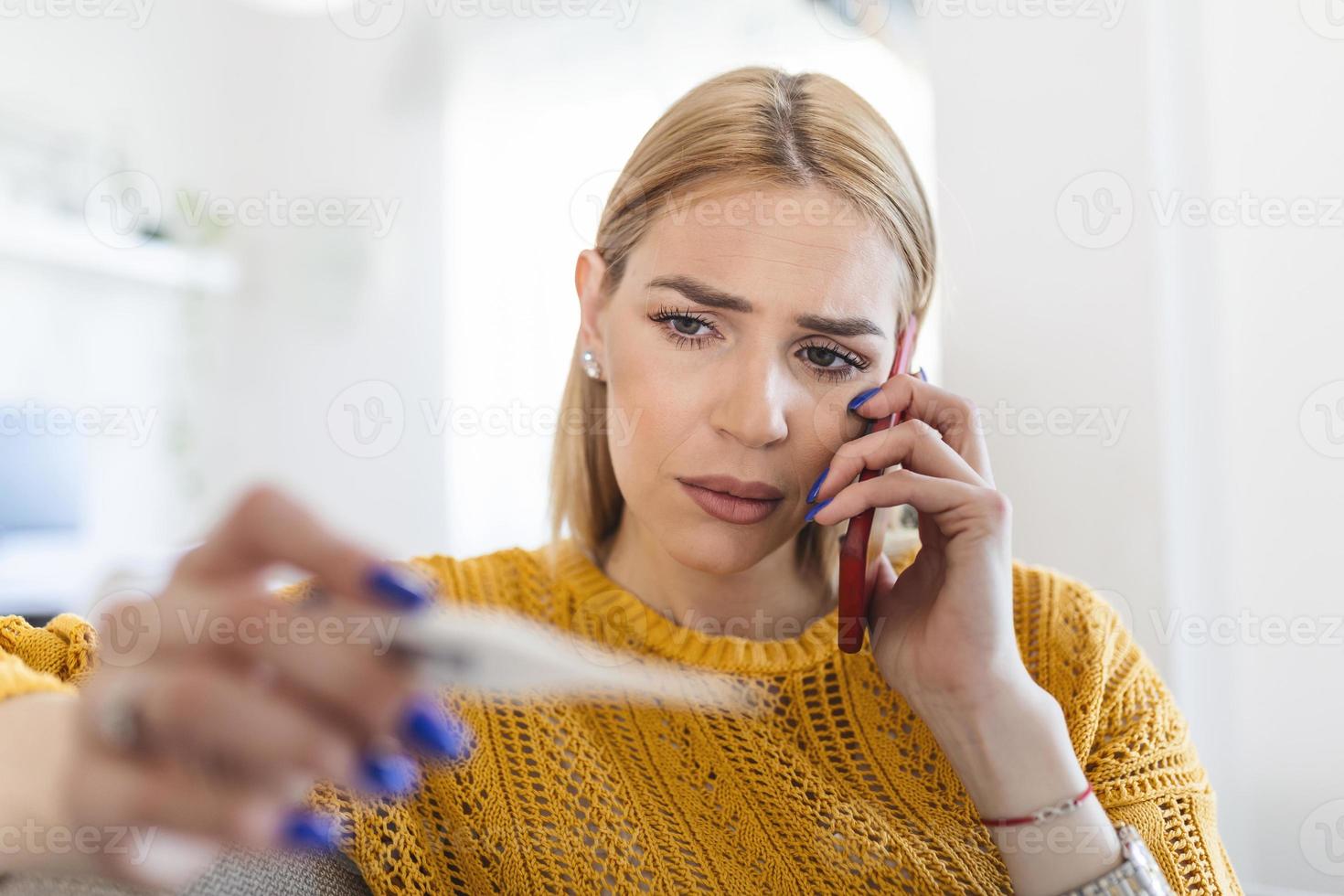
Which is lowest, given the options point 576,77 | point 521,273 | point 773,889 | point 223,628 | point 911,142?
point 773,889

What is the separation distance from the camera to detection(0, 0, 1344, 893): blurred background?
1.02 metres

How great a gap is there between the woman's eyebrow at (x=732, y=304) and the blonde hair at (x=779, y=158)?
0.09 meters

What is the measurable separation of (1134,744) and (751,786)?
0.36 metres

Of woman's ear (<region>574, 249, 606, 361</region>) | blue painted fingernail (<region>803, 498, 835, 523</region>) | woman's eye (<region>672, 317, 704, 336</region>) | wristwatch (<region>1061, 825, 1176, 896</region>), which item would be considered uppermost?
woman's ear (<region>574, 249, 606, 361</region>)

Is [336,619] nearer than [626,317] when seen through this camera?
Yes

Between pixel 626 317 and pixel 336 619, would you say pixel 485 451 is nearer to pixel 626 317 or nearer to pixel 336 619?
pixel 626 317

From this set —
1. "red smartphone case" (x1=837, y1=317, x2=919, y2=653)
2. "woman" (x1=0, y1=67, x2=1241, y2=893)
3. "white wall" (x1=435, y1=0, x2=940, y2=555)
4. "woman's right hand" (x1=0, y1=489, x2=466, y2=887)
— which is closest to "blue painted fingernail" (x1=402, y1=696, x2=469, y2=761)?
"woman's right hand" (x1=0, y1=489, x2=466, y2=887)

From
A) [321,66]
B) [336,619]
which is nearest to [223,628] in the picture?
[336,619]

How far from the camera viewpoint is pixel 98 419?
3.28 ft

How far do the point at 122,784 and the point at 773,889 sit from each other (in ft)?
1.99

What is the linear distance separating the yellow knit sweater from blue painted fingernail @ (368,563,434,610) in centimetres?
46

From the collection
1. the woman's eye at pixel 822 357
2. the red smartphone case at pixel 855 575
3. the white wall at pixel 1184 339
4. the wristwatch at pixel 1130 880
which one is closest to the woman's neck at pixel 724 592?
the red smartphone case at pixel 855 575

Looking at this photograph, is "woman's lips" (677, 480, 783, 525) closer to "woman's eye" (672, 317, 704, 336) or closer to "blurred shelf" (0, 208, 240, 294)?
"woman's eye" (672, 317, 704, 336)

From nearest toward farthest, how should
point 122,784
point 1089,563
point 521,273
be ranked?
point 122,784 → point 1089,563 → point 521,273
